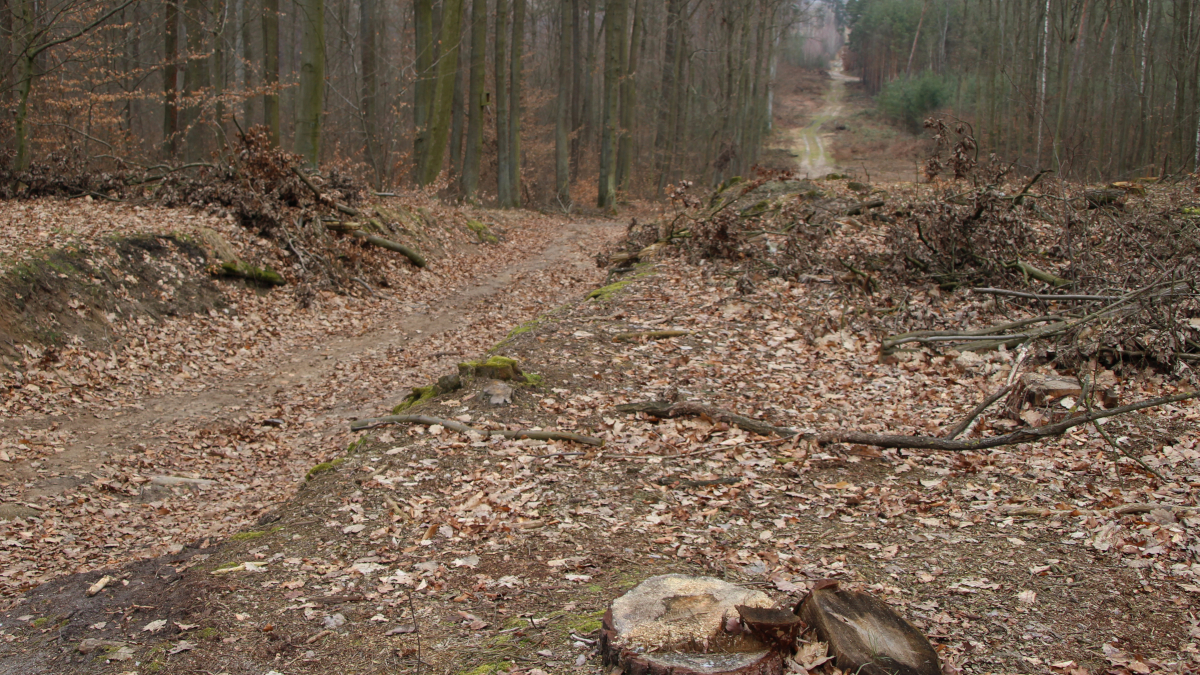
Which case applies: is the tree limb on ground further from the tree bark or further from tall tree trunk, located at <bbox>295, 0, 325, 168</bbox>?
the tree bark

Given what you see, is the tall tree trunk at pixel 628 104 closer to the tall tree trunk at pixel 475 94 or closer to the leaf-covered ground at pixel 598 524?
the tall tree trunk at pixel 475 94

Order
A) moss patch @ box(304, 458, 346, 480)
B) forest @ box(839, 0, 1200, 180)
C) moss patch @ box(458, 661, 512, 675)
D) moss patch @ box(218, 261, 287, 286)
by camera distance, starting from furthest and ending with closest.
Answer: forest @ box(839, 0, 1200, 180)
moss patch @ box(218, 261, 287, 286)
moss patch @ box(304, 458, 346, 480)
moss patch @ box(458, 661, 512, 675)

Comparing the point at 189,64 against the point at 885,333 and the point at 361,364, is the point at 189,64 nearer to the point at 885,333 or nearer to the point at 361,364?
the point at 361,364

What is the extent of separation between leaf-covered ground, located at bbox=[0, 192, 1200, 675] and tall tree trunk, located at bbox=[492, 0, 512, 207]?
16.5m

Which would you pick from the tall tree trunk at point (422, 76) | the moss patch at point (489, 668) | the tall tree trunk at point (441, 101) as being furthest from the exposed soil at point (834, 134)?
the moss patch at point (489, 668)

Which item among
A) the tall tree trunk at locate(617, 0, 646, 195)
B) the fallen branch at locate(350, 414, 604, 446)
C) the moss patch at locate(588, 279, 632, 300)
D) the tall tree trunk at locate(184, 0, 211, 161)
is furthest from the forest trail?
the fallen branch at locate(350, 414, 604, 446)

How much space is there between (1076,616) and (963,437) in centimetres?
232

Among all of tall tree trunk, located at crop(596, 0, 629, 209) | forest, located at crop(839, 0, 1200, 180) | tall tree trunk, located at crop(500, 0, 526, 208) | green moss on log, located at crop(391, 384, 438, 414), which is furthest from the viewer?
tall tree trunk, located at crop(596, 0, 629, 209)

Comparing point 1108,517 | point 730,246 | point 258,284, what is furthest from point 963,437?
point 258,284

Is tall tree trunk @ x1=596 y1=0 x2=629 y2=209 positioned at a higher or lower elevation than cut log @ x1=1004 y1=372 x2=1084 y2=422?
higher

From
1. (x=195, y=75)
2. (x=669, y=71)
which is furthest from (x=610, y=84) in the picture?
(x=195, y=75)

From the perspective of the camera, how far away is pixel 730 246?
1153 cm

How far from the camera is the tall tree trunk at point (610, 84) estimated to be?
24.0 meters

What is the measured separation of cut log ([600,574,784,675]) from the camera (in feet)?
9.05
